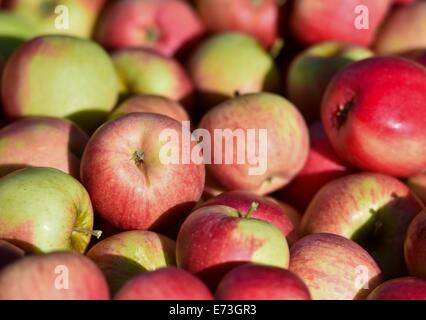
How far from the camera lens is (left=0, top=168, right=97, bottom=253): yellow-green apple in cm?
148

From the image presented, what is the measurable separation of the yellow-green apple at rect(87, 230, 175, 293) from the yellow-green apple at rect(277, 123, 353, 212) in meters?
0.66

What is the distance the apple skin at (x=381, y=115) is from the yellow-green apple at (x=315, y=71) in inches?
14.7

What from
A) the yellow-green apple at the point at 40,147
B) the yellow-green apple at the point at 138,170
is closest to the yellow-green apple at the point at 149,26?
the yellow-green apple at the point at 40,147

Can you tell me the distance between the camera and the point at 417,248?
1586 millimetres

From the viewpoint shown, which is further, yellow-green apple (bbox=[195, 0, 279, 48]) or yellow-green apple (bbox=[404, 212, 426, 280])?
yellow-green apple (bbox=[195, 0, 279, 48])

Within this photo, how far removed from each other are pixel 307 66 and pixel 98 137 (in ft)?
3.33

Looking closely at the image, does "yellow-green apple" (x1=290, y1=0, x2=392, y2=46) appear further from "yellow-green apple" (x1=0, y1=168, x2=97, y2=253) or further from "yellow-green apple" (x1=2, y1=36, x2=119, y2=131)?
"yellow-green apple" (x1=0, y1=168, x2=97, y2=253)

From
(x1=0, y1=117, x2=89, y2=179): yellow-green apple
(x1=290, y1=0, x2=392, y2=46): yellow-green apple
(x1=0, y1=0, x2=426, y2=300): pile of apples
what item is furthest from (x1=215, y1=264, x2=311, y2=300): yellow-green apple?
(x1=290, y1=0, x2=392, y2=46): yellow-green apple

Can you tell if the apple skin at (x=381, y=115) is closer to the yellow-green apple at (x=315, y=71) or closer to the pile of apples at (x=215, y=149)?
the pile of apples at (x=215, y=149)

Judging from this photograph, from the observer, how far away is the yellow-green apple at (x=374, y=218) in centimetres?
178

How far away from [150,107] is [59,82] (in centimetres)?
29

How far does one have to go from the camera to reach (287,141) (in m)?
1.99

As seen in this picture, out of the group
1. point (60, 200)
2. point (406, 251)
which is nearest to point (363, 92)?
point (406, 251)
